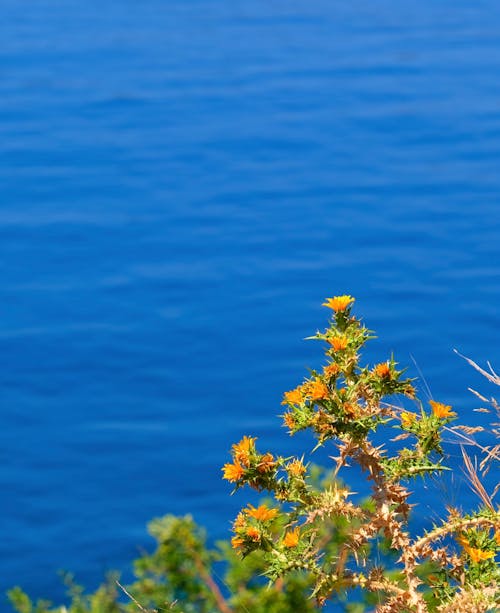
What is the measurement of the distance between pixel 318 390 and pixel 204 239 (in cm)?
644

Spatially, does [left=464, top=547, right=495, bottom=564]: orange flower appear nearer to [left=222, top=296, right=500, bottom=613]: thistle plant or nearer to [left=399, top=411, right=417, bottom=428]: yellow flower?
[left=222, top=296, right=500, bottom=613]: thistle plant

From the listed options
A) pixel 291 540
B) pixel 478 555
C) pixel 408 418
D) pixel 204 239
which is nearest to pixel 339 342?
pixel 408 418

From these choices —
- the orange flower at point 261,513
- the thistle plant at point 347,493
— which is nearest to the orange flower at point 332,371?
the thistle plant at point 347,493

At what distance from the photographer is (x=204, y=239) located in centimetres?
943

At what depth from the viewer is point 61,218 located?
9750 mm

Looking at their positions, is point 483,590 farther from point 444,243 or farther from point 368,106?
point 368,106

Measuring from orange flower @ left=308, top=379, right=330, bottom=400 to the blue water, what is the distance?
4.88 feet

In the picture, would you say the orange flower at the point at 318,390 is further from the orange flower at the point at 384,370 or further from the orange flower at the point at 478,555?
the orange flower at the point at 478,555

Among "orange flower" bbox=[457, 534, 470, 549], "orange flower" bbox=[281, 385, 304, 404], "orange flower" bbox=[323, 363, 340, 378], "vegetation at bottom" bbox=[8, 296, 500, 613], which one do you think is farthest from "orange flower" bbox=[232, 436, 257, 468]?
"orange flower" bbox=[457, 534, 470, 549]

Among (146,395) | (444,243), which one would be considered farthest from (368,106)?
(146,395)

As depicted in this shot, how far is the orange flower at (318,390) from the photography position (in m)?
3.04

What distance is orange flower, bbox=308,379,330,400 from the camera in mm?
3039

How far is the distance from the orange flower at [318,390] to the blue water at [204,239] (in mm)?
1488

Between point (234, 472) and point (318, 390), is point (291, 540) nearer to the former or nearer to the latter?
point (234, 472)
